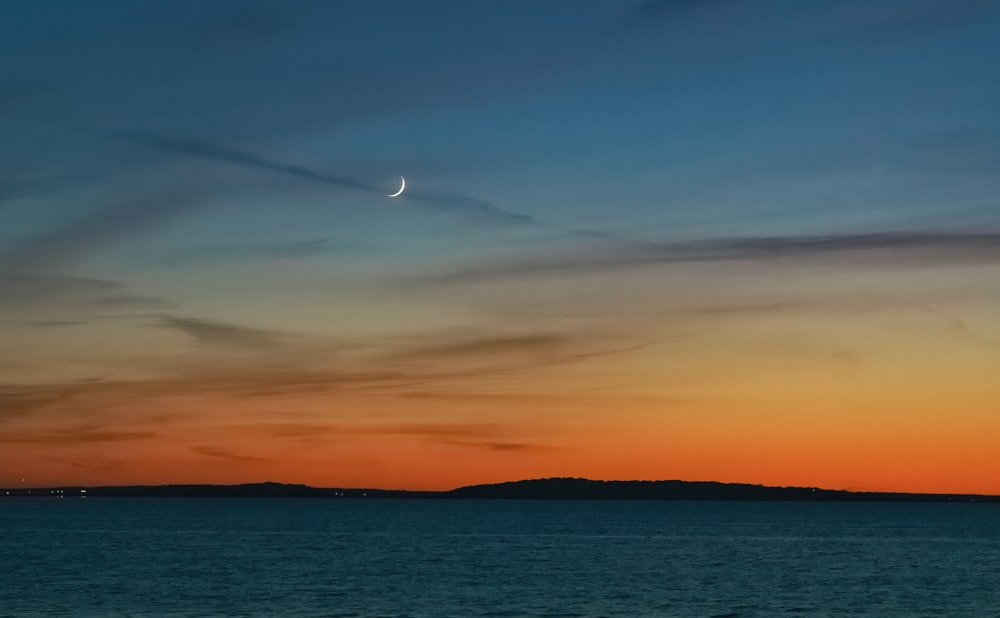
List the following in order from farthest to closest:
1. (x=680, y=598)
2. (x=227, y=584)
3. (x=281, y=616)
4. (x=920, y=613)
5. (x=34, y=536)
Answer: (x=34, y=536) < (x=227, y=584) < (x=680, y=598) < (x=920, y=613) < (x=281, y=616)

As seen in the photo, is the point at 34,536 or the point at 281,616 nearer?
the point at 281,616

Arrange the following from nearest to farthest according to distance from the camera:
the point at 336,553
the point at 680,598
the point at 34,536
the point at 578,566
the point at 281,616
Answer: the point at 281,616 → the point at 680,598 → the point at 578,566 → the point at 336,553 → the point at 34,536

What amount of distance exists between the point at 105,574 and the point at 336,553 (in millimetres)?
38240

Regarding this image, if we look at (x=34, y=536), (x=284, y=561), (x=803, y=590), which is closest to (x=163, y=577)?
(x=284, y=561)

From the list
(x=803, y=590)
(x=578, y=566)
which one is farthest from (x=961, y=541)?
(x=803, y=590)

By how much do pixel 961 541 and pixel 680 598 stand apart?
409 ft

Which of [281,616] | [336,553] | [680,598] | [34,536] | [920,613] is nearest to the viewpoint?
[281,616]

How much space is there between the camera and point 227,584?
94375mm

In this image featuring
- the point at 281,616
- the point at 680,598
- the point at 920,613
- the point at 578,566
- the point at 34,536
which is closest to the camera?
the point at 281,616

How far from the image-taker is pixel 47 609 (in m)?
75.4

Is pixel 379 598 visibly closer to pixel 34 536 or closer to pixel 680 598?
pixel 680 598

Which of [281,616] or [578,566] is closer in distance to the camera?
[281,616]

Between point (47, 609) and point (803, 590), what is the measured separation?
182ft

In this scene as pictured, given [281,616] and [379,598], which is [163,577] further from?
[281,616]
